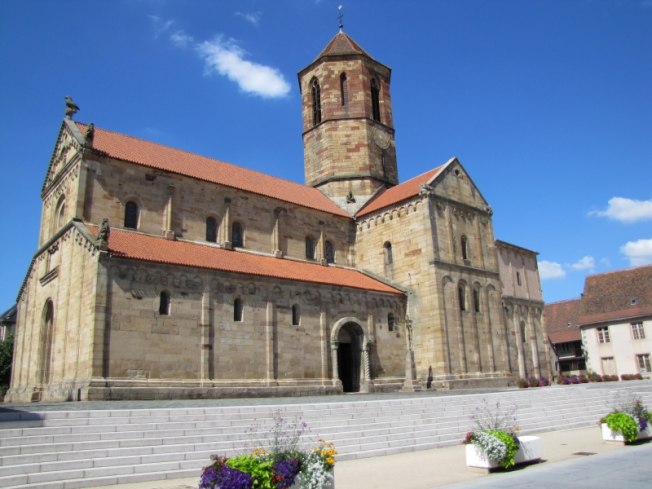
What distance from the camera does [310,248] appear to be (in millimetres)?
36281

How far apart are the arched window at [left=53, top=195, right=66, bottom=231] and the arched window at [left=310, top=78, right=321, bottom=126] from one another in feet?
69.6

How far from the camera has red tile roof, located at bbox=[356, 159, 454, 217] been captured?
3625 centimetres

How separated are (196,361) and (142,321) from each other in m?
3.09

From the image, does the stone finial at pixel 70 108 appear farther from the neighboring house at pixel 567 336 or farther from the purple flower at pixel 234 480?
A: the neighboring house at pixel 567 336

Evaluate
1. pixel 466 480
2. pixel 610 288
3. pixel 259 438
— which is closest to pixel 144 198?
pixel 259 438

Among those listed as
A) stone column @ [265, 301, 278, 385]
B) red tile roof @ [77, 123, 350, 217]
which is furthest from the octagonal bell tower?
stone column @ [265, 301, 278, 385]

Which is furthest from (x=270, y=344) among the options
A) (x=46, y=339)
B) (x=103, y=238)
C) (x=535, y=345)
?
(x=535, y=345)

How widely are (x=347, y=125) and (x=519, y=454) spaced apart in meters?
33.0

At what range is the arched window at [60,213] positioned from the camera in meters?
28.8

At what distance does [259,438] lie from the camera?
569 inches

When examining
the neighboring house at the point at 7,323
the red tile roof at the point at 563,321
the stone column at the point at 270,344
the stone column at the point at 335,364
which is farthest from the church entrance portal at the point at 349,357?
the neighboring house at the point at 7,323

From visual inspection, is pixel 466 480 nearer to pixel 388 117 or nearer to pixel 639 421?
pixel 639 421

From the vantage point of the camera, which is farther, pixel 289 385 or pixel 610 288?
pixel 610 288

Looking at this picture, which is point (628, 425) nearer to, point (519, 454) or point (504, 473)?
point (519, 454)
